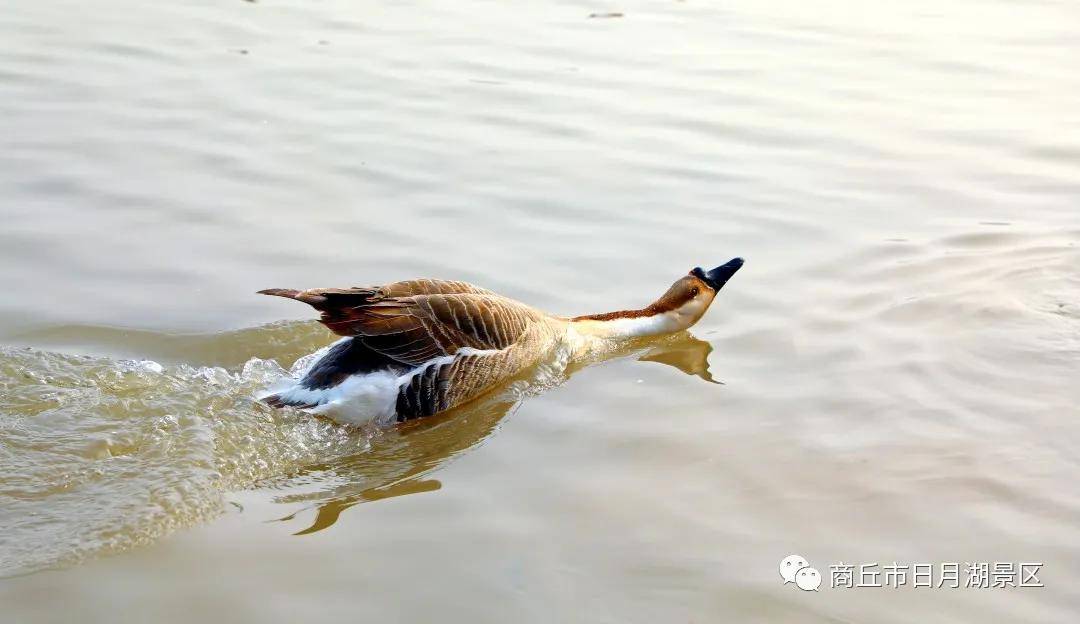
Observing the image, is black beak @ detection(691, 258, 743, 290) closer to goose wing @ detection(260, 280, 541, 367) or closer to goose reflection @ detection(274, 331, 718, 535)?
goose reflection @ detection(274, 331, 718, 535)

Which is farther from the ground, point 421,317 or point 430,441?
point 421,317

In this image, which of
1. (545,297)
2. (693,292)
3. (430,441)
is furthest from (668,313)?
(430,441)

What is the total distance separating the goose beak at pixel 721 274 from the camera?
6.85 m

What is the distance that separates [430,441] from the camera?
5.64 metres

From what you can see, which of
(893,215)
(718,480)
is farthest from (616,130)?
(718,480)

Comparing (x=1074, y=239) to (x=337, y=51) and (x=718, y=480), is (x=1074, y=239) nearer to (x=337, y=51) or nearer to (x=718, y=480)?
(x=718, y=480)

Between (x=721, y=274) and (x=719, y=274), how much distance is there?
1 cm

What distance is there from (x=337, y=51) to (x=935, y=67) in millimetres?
5644

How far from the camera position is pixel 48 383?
570cm

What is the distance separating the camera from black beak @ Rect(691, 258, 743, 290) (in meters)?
6.85

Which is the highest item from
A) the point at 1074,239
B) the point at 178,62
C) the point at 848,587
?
the point at 178,62

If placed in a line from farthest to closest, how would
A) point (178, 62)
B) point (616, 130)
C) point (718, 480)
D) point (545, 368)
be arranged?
point (178, 62) < point (616, 130) < point (545, 368) < point (718, 480)

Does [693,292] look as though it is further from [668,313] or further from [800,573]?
[800,573]

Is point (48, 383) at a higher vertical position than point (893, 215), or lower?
lower
